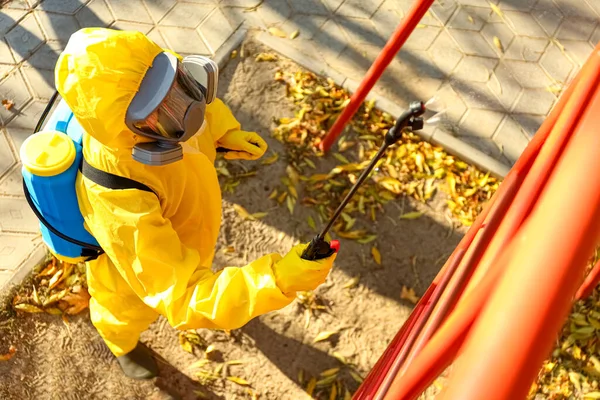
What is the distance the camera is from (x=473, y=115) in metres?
4.17

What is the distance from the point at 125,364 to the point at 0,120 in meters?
1.85

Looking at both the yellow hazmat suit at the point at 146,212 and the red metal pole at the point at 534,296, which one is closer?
the red metal pole at the point at 534,296

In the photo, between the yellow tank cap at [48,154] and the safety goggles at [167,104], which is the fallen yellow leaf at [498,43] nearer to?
the safety goggles at [167,104]

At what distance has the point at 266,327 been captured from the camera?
11.1ft

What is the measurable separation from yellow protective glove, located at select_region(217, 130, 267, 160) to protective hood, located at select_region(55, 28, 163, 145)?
1.06m

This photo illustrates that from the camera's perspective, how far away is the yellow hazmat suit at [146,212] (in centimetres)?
171

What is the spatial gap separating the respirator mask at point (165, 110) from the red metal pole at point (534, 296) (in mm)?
1267

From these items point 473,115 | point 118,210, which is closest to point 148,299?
point 118,210

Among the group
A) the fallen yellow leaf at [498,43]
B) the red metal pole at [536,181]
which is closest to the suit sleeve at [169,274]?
the red metal pole at [536,181]

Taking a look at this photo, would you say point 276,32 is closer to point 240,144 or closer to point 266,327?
point 240,144

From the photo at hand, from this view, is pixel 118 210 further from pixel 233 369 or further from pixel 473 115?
pixel 473 115

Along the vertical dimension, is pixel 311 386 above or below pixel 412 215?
below

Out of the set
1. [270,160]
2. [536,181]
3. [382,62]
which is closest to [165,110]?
[536,181]

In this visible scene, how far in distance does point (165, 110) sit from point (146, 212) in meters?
0.38
